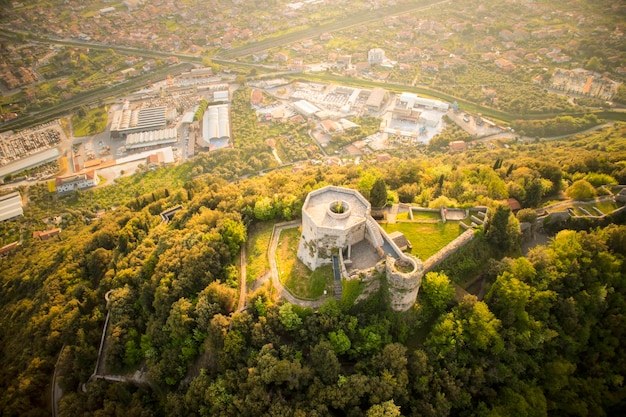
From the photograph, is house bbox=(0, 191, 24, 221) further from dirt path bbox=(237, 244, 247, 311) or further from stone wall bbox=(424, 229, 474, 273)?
stone wall bbox=(424, 229, 474, 273)

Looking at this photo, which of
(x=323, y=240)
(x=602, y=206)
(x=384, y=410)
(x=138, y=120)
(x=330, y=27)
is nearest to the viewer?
(x=384, y=410)

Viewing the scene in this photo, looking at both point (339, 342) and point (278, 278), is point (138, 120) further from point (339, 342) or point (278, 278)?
point (339, 342)

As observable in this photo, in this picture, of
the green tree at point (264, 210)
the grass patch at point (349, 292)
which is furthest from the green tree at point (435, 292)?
the green tree at point (264, 210)

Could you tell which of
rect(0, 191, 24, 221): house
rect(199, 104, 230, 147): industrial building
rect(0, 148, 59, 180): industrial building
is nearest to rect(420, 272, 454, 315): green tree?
rect(199, 104, 230, 147): industrial building

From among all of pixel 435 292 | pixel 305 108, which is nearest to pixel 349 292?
pixel 435 292

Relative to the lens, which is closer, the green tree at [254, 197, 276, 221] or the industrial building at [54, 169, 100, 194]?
the green tree at [254, 197, 276, 221]
